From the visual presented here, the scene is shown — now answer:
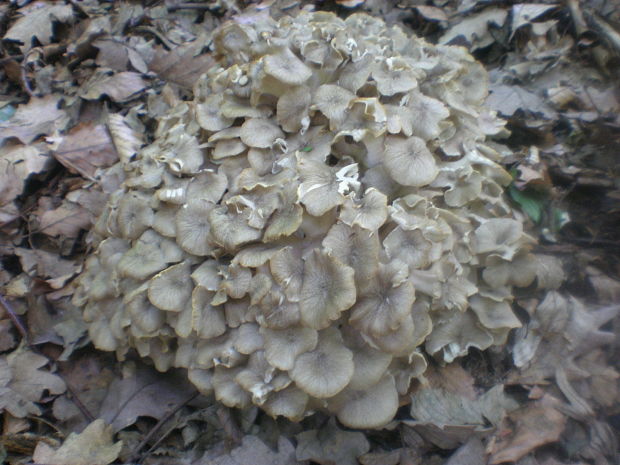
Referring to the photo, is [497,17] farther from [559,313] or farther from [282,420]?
[282,420]

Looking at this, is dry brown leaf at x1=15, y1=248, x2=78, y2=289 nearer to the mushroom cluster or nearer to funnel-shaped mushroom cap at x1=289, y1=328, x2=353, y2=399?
the mushroom cluster

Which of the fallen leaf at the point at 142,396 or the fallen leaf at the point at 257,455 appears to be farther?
the fallen leaf at the point at 142,396

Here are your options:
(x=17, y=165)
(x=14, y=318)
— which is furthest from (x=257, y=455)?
(x=17, y=165)

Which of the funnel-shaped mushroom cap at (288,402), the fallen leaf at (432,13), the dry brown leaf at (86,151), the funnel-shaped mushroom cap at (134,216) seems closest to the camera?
the funnel-shaped mushroom cap at (288,402)

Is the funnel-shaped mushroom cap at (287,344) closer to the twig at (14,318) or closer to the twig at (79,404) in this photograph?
the twig at (79,404)

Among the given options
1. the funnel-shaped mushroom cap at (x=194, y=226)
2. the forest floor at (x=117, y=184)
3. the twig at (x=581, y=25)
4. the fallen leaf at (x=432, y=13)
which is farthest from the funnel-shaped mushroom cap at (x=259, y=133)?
the twig at (x=581, y=25)

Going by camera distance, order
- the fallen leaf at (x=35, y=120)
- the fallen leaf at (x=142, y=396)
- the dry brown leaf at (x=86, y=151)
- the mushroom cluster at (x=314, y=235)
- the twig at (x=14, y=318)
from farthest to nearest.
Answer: the fallen leaf at (x=35, y=120), the dry brown leaf at (x=86, y=151), the twig at (x=14, y=318), the fallen leaf at (x=142, y=396), the mushroom cluster at (x=314, y=235)
